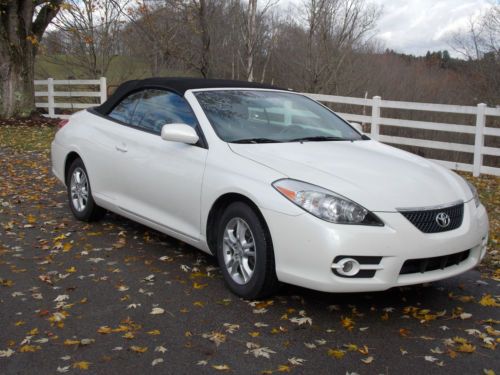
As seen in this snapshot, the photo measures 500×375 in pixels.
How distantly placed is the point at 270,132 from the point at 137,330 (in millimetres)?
2032

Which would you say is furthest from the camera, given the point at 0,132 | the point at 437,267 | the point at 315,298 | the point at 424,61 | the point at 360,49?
the point at 424,61

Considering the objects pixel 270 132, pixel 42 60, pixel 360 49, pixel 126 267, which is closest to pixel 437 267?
pixel 270 132

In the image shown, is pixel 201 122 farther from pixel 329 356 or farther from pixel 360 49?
pixel 360 49

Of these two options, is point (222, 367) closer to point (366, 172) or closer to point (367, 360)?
point (367, 360)

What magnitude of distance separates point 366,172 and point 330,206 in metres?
0.55

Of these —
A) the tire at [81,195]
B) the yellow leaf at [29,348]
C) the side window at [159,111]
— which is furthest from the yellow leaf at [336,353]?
the tire at [81,195]

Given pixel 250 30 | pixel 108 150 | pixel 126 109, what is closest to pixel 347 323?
pixel 108 150

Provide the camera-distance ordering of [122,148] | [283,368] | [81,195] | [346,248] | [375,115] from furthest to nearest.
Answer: [375,115], [81,195], [122,148], [346,248], [283,368]

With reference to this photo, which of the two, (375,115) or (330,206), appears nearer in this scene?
(330,206)

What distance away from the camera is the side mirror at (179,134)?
15.8ft

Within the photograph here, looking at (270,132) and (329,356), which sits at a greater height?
(270,132)

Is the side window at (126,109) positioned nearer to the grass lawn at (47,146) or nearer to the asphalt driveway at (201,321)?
the asphalt driveway at (201,321)

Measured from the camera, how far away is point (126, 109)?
6.12m

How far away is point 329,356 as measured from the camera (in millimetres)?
3539
